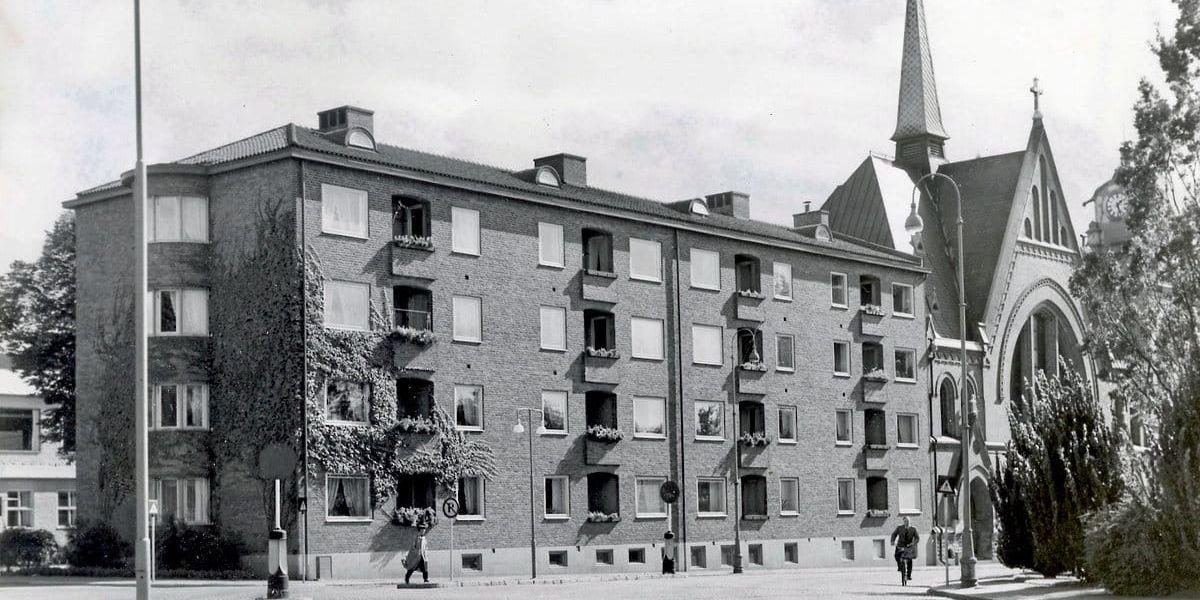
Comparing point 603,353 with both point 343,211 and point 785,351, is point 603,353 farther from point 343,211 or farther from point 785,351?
point 343,211

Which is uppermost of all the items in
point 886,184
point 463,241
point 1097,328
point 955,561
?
point 886,184

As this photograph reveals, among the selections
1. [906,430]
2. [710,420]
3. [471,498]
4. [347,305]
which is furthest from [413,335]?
[906,430]

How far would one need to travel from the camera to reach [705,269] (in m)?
60.7

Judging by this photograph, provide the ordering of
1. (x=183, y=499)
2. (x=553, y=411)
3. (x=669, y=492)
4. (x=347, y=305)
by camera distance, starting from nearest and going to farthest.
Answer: (x=183, y=499) < (x=347, y=305) < (x=669, y=492) < (x=553, y=411)

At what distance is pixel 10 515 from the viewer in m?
69.3

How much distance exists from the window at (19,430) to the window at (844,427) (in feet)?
119

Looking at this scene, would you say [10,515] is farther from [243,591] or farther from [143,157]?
[143,157]

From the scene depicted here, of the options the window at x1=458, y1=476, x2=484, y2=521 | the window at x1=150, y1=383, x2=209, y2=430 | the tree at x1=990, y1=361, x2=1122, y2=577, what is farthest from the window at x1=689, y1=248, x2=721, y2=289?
the window at x1=150, y1=383, x2=209, y2=430

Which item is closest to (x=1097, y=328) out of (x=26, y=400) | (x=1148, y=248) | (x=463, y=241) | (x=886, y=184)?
(x=1148, y=248)

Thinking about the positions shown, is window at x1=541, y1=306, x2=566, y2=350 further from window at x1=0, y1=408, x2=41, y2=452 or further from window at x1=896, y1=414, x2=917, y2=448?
window at x1=0, y1=408, x2=41, y2=452

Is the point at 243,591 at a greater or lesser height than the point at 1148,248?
lesser

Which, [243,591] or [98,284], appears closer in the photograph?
[243,591]

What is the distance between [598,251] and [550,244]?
3.16 meters

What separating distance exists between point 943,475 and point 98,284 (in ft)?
→ 135
